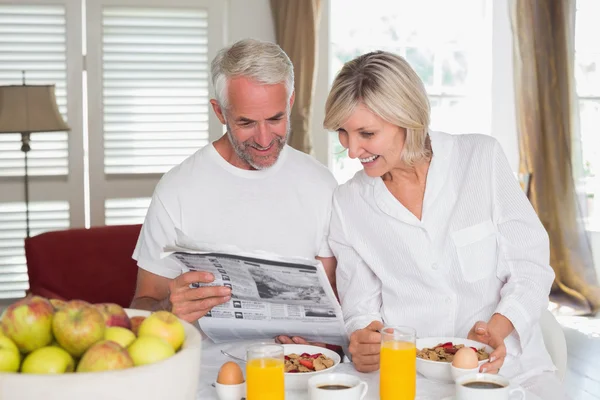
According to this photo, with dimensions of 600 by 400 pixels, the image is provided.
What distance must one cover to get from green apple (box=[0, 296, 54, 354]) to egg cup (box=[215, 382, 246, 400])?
0.46m

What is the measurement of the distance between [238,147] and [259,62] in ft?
0.79

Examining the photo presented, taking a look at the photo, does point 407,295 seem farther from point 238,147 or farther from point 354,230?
point 238,147

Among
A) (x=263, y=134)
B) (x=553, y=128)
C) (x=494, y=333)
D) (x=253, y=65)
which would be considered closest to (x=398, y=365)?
(x=494, y=333)

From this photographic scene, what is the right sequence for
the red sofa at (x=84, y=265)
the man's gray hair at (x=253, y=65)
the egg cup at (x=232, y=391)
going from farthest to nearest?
the red sofa at (x=84, y=265)
the man's gray hair at (x=253, y=65)
the egg cup at (x=232, y=391)

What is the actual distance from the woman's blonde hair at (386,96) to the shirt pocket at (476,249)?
24 centimetres

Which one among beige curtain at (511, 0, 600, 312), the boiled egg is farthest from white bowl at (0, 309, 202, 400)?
beige curtain at (511, 0, 600, 312)

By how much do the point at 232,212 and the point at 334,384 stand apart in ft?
2.76

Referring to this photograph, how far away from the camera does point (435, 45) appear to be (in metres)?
5.70

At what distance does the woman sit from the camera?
191 cm

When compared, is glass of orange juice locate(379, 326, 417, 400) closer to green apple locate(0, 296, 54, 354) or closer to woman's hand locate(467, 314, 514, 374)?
woman's hand locate(467, 314, 514, 374)

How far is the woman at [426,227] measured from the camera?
1.91m

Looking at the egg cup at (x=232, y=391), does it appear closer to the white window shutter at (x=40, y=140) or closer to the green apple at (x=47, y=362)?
the green apple at (x=47, y=362)

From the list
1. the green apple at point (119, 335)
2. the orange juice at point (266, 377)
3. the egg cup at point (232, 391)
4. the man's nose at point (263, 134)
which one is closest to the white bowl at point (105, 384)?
the green apple at point (119, 335)

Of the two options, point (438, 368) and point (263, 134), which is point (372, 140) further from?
point (438, 368)
